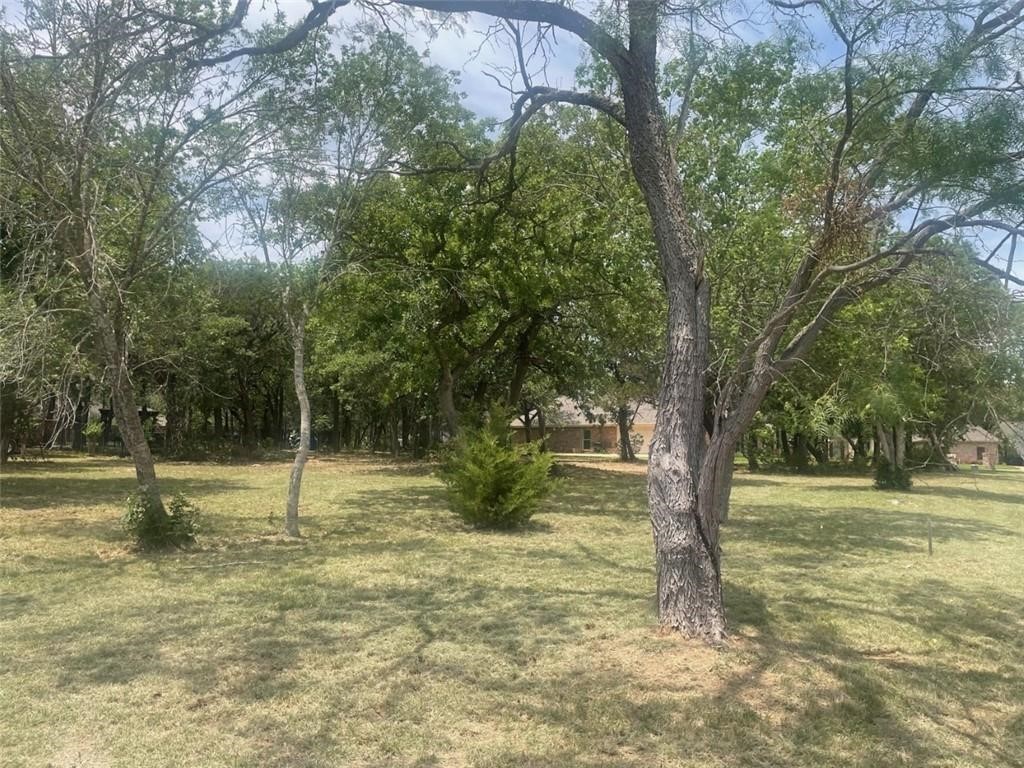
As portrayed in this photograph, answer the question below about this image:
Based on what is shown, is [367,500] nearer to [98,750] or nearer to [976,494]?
[98,750]

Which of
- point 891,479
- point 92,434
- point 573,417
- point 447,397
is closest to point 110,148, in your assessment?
point 447,397

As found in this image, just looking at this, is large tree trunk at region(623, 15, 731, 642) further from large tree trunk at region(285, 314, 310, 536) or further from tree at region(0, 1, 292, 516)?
large tree trunk at region(285, 314, 310, 536)

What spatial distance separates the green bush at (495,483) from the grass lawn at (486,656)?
98cm

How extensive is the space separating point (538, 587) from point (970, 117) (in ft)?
17.5

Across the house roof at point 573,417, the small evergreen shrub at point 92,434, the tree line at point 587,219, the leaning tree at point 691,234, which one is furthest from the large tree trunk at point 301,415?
the house roof at point 573,417

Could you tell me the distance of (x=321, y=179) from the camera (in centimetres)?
1076

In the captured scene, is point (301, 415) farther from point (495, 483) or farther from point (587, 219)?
point (587, 219)

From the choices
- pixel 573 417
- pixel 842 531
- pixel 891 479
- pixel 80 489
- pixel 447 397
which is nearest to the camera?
pixel 842 531

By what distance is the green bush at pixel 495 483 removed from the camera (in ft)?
39.4

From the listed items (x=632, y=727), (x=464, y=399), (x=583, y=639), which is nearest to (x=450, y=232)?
(x=583, y=639)

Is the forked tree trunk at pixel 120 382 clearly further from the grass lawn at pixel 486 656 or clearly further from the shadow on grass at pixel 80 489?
the shadow on grass at pixel 80 489

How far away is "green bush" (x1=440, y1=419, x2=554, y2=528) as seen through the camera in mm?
12016

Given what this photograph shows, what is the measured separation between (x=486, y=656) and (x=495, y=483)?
6.73 meters

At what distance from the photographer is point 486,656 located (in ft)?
17.4
